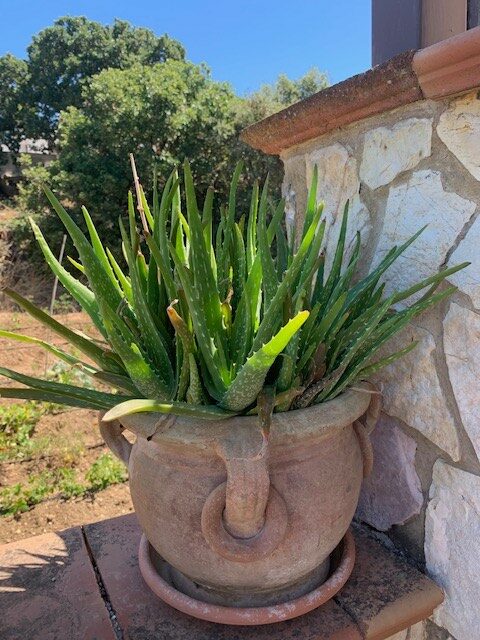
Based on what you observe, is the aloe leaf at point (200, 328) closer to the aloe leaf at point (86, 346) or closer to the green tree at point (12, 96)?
the aloe leaf at point (86, 346)

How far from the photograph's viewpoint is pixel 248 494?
827 mm

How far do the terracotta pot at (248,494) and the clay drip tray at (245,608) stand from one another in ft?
0.11

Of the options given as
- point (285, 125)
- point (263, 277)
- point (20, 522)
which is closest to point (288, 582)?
point (263, 277)

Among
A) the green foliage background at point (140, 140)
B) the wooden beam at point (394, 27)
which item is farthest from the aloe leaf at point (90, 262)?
the green foliage background at point (140, 140)

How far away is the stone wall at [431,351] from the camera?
1.01m

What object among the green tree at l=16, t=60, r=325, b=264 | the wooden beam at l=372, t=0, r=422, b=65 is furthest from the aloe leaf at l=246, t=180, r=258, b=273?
the green tree at l=16, t=60, r=325, b=264

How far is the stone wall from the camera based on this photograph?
1009 mm

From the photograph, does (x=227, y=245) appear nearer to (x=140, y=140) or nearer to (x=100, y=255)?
(x=100, y=255)

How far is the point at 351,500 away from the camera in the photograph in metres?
1.01

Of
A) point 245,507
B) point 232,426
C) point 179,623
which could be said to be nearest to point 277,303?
point 232,426

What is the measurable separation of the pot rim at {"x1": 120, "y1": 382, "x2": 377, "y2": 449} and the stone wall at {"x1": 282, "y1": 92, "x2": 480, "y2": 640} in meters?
0.28

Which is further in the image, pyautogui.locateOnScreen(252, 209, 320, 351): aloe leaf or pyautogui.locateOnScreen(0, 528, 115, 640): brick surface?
pyautogui.locateOnScreen(0, 528, 115, 640): brick surface

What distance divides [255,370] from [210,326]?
0.43 feet

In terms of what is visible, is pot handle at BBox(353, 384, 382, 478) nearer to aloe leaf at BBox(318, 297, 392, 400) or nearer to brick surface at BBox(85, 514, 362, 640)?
aloe leaf at BBox(318, 297, 392, 400)
